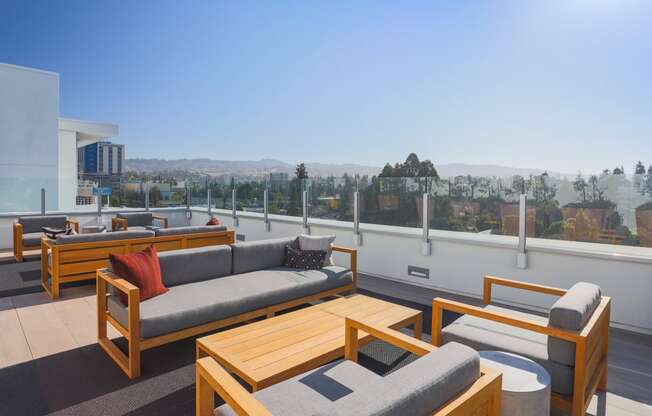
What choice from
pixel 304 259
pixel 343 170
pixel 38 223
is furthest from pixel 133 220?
pixel 304 259

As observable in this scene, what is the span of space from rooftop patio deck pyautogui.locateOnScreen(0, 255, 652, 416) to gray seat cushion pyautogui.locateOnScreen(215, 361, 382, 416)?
884 millimetres

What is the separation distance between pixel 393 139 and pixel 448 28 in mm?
7396

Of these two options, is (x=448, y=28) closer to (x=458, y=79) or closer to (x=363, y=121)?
(x=458, y=79)

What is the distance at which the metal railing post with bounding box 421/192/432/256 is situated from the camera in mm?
5219

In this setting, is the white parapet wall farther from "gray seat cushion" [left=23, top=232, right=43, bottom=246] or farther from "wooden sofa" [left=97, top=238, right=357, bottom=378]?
"gray seat cushion" [left=23, top=232, right=43, bottom=246]

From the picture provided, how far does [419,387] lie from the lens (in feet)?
3.92

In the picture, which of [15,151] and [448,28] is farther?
[15,151]

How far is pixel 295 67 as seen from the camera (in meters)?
11.4

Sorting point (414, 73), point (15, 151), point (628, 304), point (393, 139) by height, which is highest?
point (414, 73)

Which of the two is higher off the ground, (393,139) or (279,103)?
(279,103)

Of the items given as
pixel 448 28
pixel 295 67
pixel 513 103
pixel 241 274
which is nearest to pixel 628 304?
pixel 241 274

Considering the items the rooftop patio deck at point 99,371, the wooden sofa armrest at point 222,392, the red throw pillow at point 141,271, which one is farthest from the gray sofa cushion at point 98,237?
the wooden sofa armrest at point 222,392

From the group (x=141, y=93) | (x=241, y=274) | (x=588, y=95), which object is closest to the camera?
(x=241, y=274)

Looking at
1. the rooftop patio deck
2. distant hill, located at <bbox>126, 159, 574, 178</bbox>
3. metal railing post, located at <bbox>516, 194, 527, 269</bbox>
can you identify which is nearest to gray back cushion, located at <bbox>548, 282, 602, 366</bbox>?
the rooftop patio deck
